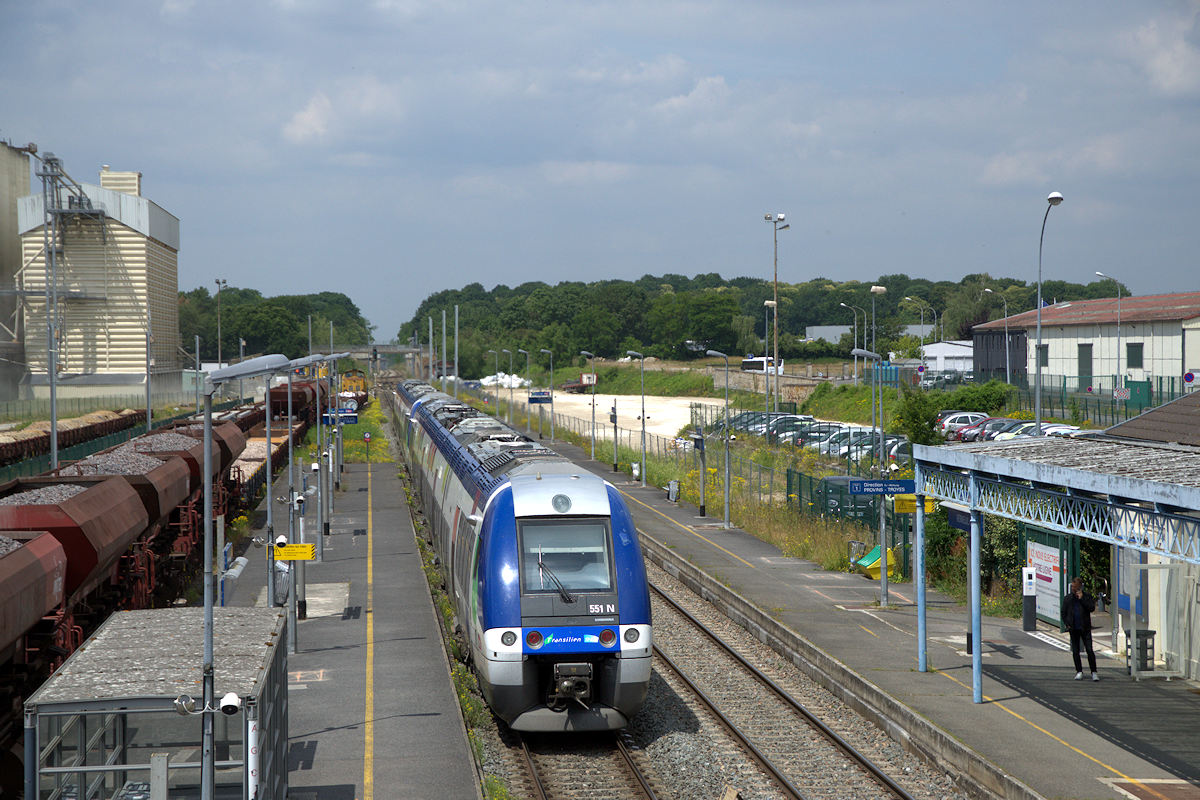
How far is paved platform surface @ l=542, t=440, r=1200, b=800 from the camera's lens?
484 inches

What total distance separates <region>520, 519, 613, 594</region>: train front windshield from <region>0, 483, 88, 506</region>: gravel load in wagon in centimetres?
635

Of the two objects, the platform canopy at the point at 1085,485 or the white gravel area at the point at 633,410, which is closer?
the platform canopy at the point at 1085,485

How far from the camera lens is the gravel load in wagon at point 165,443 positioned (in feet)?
78.7

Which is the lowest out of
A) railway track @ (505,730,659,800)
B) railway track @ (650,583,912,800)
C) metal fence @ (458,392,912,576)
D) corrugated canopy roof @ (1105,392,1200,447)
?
railway track @ (650,583,912,800)

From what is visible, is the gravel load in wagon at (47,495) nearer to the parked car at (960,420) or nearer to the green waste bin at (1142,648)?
the green waste bin at (1142,648)

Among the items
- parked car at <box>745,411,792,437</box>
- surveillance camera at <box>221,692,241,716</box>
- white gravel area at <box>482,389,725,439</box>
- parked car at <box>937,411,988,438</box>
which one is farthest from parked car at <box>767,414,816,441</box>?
surveillance camera at <box>221,692,241,716</box>

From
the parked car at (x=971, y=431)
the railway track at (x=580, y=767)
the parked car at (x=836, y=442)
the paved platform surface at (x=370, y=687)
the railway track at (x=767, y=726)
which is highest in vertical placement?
the parked car at (x=971, y=431)

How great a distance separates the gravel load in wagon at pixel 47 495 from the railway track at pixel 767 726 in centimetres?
943

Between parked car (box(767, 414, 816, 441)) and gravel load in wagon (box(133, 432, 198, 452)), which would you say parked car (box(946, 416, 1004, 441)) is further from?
gravel load in wagon (box(133, 432, 198, 452))

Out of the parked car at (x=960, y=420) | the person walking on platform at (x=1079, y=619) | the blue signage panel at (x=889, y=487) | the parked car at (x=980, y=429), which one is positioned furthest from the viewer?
the parked car at (x=960, y=420)

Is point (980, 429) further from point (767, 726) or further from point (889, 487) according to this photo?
point (767, 726)

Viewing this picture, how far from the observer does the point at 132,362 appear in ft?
232

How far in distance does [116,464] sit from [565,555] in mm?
11209

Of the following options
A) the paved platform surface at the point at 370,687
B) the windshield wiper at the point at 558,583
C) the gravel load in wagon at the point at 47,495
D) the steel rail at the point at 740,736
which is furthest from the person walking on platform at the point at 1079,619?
the gravel load in wagon at the point at 47,495
